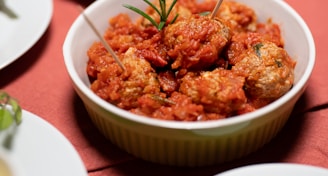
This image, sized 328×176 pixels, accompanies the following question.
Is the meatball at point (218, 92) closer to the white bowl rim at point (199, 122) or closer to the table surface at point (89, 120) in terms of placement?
the white bowl rim at point (199, 122)

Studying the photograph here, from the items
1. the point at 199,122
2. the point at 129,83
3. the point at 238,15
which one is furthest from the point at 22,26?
the point at 199,122

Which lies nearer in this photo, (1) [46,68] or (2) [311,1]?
(1) [46,68]

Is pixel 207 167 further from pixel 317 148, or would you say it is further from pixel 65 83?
pixel 65 83

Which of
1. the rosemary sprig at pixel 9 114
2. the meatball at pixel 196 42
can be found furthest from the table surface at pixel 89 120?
the meatball at pixel 196 42

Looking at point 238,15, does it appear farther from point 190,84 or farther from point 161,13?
point 190,84

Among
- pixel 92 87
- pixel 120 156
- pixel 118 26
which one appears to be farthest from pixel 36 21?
pixel 120 156

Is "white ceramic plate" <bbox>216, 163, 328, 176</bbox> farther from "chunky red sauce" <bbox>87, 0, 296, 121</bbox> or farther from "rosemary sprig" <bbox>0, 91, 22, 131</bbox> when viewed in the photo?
"rosemary sprig" <bbox>0, 91, 22, 131</bbox>
